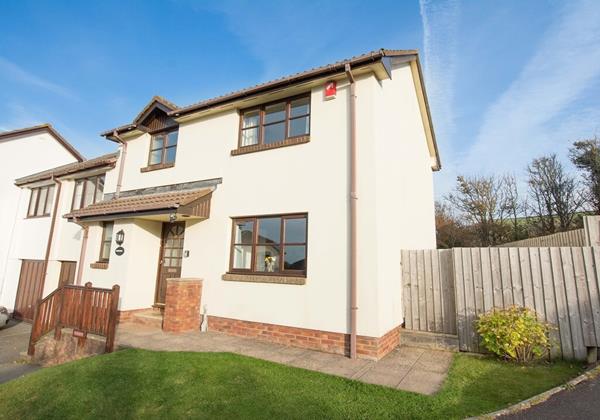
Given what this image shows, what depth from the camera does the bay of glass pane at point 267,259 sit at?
7.74 m

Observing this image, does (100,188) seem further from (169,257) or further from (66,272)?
(169,257)

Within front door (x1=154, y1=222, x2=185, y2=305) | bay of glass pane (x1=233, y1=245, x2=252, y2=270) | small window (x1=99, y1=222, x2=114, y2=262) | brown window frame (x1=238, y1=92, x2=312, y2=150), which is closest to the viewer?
brown window frame (x1=238, y1=92, x2=312, y2=150)

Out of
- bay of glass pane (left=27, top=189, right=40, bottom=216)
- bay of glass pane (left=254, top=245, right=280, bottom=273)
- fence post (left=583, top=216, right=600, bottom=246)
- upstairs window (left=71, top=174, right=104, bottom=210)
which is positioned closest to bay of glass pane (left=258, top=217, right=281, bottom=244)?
bay of glass pane (left=254, top=245, right=280, bottom=273)

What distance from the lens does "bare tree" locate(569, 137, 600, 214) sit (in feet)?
77.7

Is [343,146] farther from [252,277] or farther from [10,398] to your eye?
[10,398]

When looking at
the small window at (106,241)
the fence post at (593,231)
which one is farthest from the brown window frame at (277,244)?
the fence post at (593,231)

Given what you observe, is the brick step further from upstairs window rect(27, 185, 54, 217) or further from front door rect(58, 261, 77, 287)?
upstairs window rect(27, 185, 54, 217)

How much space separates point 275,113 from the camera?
8.73m

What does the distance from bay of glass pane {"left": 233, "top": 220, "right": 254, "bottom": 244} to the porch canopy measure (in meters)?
1.04

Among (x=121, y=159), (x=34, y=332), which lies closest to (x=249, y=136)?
(x=121, y=159)

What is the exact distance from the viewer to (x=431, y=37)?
43.7ft

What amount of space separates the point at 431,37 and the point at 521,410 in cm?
1392

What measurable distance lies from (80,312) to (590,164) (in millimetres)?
32755

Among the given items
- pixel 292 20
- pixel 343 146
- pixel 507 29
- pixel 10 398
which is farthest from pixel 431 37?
pixel 10 398
